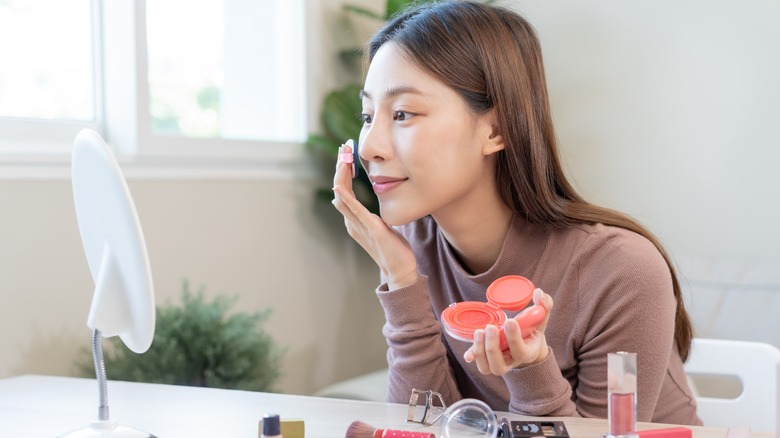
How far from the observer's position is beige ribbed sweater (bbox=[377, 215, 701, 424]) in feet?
3.72

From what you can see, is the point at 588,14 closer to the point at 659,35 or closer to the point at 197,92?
the point at 659,35

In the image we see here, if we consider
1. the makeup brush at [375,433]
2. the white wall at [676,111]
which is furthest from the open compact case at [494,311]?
the white wall at [676,111]

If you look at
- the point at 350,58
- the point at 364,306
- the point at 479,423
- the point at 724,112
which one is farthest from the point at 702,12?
the point at 479,423

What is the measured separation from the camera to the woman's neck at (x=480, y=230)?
1323 mm

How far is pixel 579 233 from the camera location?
49.4 inches

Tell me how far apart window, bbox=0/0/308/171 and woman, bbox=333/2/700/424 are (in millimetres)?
903

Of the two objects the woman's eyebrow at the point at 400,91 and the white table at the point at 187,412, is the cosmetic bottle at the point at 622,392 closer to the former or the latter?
the white table at the point at 187,412

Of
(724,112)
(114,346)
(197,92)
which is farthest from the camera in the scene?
(724,112)

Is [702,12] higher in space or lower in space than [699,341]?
higher

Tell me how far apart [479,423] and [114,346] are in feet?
3.85

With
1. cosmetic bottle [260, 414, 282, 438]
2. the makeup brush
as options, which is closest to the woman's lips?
the makeup brush

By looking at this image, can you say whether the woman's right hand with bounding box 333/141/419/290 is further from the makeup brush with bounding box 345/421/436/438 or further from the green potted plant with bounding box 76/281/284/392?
the green potted plant with bounding box 76/281/284/392

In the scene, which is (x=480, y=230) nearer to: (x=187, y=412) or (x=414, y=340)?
(x=414, y=340)

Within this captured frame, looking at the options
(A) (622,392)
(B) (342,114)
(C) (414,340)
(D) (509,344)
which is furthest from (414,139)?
(B) (342,114)
